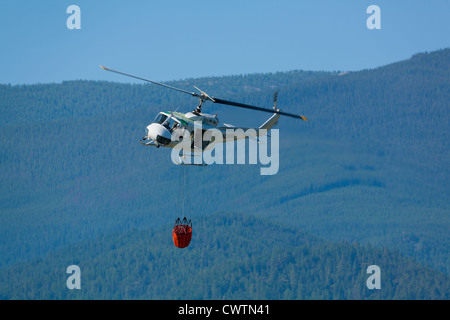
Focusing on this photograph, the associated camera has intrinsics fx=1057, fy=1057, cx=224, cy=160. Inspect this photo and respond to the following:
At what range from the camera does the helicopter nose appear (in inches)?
3061

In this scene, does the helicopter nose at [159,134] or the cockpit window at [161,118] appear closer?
the helicopter nose at [159,134]

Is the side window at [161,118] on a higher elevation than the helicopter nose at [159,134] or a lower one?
higher

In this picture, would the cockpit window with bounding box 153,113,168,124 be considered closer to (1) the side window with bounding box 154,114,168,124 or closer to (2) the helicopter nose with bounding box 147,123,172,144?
(1) the side window with bounding box 154,114,168,124

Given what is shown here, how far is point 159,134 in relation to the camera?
77.8 metres

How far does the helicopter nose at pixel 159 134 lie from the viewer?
77750 mm

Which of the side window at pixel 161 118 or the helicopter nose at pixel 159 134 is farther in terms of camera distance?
the side window at pixel 161 118

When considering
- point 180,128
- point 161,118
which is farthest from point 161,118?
point 180,128

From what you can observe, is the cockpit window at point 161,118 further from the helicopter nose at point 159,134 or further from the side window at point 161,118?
the helicopter nose at point 159,134
